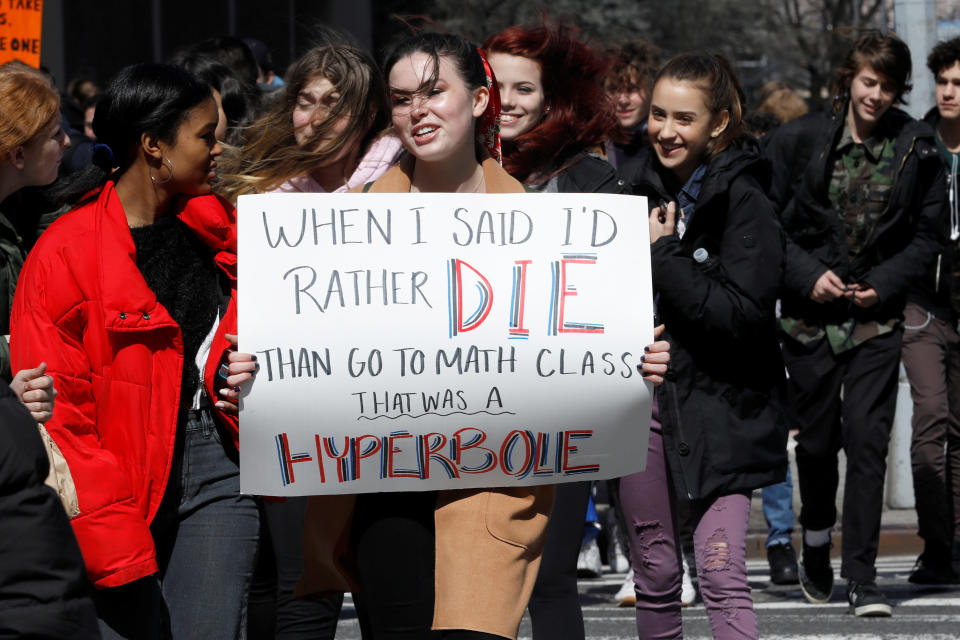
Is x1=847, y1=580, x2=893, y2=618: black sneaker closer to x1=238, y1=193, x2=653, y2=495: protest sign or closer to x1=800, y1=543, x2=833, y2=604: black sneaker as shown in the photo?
x1=800, y1=543, x2=833, y2=604: black sneaker

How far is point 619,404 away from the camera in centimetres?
406

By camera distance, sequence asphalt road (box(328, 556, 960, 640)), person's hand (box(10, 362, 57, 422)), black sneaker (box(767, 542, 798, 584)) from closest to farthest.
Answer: person's hand (box(10, 362, 57, 422)) → asphalt road (box(328, 556, 960, 640)) → black sneaker (box(767, 542, 798, 584))

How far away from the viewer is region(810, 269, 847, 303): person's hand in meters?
6.71

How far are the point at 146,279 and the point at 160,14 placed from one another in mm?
12939

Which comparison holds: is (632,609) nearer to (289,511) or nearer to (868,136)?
(868,136)

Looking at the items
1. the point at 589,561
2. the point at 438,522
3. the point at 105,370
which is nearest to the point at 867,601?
the point at 589,561

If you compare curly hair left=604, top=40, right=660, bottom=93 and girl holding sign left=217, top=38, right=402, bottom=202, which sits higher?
curly hair left=604, top=40, right=660, bottom=93

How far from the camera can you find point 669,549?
16.2 feet

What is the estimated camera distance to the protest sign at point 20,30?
7.18 meters

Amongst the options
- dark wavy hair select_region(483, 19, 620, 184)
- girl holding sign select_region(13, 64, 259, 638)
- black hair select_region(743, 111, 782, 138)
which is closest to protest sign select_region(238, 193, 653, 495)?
girl holding sign select_region(13, 64, 259, 638)

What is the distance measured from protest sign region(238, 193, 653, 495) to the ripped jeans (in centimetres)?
94

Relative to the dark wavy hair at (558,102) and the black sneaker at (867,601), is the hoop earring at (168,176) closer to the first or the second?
the dark wavy hair at (558,102)

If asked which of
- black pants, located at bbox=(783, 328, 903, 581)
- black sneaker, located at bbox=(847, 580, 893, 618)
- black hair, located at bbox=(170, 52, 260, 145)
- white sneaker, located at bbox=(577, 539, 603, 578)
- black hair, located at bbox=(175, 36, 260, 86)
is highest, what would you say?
black hair, located at bbox=(175, 36, 260, 86)

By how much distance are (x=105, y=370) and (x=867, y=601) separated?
3.93m
